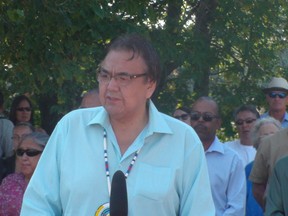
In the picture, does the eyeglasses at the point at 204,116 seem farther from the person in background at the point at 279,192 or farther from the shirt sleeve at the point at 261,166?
the person in background at the point at 279,192

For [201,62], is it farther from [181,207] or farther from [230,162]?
[181,207]

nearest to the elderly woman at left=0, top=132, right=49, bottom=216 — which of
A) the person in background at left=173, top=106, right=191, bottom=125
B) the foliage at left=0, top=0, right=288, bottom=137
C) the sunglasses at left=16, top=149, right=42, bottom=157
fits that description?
the sunglasses at left=16, top=149, right=42, bottom=157

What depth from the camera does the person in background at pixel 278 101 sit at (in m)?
10.3

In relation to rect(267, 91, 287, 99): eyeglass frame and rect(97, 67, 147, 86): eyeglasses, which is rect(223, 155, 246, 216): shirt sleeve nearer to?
rect(267, 91, 287, 99): eyeglass frame

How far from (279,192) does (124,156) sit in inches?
89.2

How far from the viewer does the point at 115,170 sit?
3.96 metres

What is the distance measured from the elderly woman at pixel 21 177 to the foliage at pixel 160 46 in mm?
1437

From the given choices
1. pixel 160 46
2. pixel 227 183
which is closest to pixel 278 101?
pixel 160 46

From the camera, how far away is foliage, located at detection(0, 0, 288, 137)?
359 inches

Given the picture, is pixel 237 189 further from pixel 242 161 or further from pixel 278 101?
pixel 278 101

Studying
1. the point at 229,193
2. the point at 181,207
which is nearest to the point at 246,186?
the point at 229,193

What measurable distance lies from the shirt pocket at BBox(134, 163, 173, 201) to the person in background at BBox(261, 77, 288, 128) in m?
6.32

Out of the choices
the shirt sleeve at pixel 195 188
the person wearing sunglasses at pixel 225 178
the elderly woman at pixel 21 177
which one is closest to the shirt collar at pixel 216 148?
the person wearing sunglasses at pixel 225 178

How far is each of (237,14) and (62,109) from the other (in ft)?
10.4
